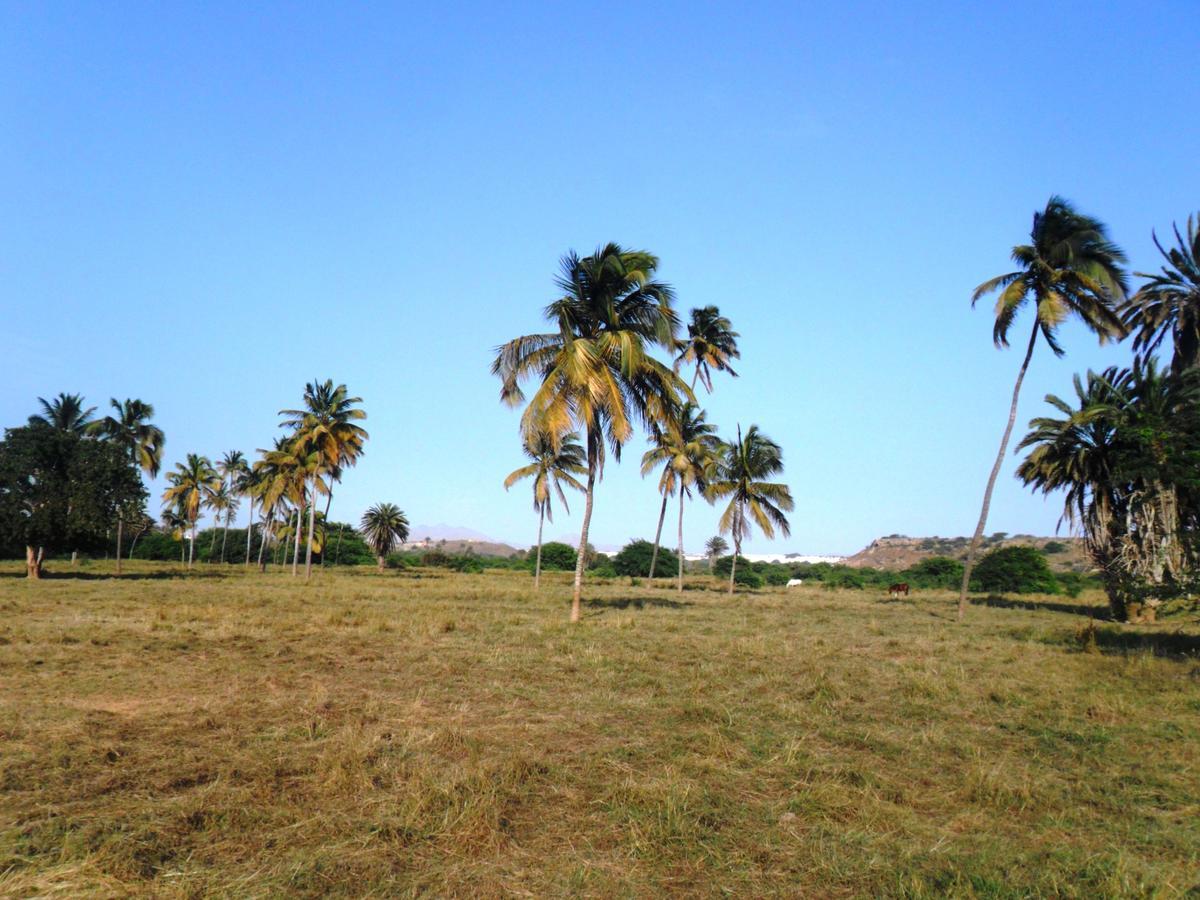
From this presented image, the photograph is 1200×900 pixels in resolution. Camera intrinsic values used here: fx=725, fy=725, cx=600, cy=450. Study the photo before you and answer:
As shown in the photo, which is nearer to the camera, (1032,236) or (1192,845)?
(1192,845)

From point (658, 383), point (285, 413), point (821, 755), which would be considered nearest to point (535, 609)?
point (658, 383)

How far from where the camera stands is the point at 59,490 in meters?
36.2

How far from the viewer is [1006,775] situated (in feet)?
22.0

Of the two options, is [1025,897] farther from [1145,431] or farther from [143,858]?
[1145,431]

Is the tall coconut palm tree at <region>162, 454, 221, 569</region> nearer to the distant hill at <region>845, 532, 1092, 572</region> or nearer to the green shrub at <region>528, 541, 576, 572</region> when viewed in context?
the green shrub at <region>528, 541, 576, 572</region>

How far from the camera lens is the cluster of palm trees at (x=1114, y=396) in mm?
24844

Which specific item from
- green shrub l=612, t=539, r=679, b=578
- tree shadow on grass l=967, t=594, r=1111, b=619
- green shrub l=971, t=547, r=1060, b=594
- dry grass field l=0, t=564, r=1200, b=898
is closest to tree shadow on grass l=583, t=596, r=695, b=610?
dry grass field l=0, t=564, r=1200, b=898

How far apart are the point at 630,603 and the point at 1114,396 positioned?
20.1 metres

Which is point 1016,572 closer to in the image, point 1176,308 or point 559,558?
point 1176,308

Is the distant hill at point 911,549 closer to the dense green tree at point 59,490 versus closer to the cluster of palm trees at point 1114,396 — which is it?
the cluster of palm trees at point 1114,396

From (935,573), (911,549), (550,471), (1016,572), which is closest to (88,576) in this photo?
(550,471)

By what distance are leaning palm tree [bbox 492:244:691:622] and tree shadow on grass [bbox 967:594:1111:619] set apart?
72.3ft

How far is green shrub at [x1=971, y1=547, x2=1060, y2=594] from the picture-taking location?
2329 inches

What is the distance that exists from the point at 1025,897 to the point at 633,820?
8.51ft
